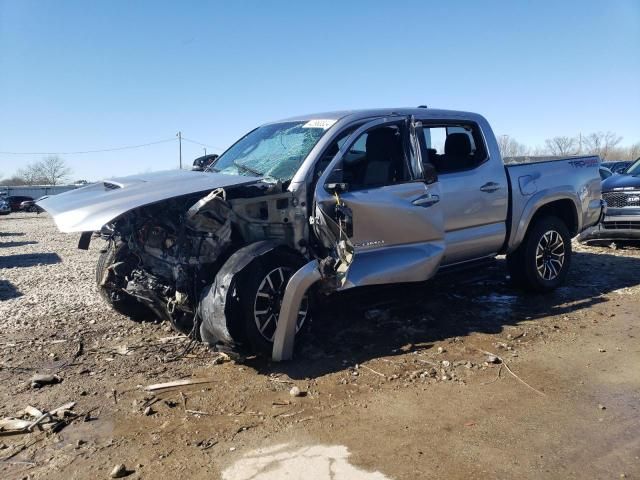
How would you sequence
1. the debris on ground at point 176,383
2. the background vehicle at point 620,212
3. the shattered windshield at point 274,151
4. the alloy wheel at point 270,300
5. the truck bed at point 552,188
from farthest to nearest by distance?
the background vehicle at point 620,212, the truck bed at point 552,188, the shattered windshield at point 274,151, the alloy wheel at point 270,300, the debris on ground at point 176,383

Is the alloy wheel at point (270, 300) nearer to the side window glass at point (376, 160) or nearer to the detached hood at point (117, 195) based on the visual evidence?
the detached hood at point (117, 195)

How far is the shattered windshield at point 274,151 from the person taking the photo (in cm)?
504

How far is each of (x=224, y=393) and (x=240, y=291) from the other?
30.7 inches

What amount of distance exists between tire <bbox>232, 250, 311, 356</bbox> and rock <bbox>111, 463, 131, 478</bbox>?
4.84ft

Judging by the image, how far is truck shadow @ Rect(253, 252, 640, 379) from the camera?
4762 millimetres

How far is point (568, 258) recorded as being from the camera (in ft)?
22.3

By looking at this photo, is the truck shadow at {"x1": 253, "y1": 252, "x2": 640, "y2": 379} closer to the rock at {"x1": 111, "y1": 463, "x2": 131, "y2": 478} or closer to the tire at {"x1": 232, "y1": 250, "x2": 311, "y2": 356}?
the tire at {"x1": 232, "y1": 250, "x2": 311, "y2": 356}

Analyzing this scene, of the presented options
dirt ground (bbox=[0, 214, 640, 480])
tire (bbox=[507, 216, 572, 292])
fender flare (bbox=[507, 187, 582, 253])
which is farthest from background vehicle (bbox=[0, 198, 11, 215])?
fender flare (bbox=[507, 187, 582, 253])

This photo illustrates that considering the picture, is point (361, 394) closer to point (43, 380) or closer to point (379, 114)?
point (43, 380)

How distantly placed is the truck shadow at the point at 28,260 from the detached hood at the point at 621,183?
34.6 feet

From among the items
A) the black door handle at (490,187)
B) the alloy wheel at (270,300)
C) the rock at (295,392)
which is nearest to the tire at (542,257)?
the black door handle at (490,187)

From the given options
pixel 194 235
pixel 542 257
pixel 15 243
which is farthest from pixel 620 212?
pixel 15 243

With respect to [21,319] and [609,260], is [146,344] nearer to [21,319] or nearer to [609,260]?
[21,319]

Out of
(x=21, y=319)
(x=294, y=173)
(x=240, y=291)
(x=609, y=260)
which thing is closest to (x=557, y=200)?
(x=609, y=260)
